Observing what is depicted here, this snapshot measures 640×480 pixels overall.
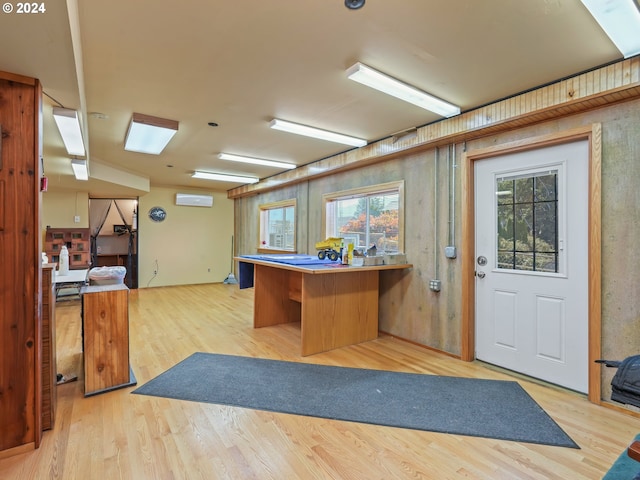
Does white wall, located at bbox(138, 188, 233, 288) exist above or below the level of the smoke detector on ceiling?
below

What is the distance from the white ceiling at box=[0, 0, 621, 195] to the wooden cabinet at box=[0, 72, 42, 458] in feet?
0.73

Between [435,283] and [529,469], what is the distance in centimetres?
196

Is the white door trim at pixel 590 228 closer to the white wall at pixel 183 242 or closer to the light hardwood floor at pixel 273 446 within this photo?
the light hardwood floor at pixel 273 446

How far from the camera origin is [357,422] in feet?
7.20

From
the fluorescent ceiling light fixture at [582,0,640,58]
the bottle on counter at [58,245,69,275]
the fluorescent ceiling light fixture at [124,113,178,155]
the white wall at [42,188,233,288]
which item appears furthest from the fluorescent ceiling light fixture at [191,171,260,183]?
the fluorescent ceiling light fixture at [582,0,640,58]

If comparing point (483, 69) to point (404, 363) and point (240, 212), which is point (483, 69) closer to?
point (404, 363)

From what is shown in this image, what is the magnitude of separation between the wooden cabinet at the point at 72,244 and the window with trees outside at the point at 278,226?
3.37m

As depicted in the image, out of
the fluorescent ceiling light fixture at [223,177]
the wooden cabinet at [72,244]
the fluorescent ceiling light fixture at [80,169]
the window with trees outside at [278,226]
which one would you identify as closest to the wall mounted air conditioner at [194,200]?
the fluorescent ceiling light fixture at [223,177]

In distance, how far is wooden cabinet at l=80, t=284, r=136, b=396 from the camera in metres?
2.49

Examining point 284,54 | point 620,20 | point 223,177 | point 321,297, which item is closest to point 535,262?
point 620,20

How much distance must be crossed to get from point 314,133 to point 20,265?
282 centimetres

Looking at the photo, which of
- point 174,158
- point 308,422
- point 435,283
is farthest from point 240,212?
point 308,422

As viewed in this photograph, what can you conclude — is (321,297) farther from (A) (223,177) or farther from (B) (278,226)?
(A) (223,177)

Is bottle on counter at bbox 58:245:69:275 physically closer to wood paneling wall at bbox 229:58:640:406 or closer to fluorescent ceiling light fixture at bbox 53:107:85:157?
fluorescent ceiling light fixture at bbox 53:107:85:157
